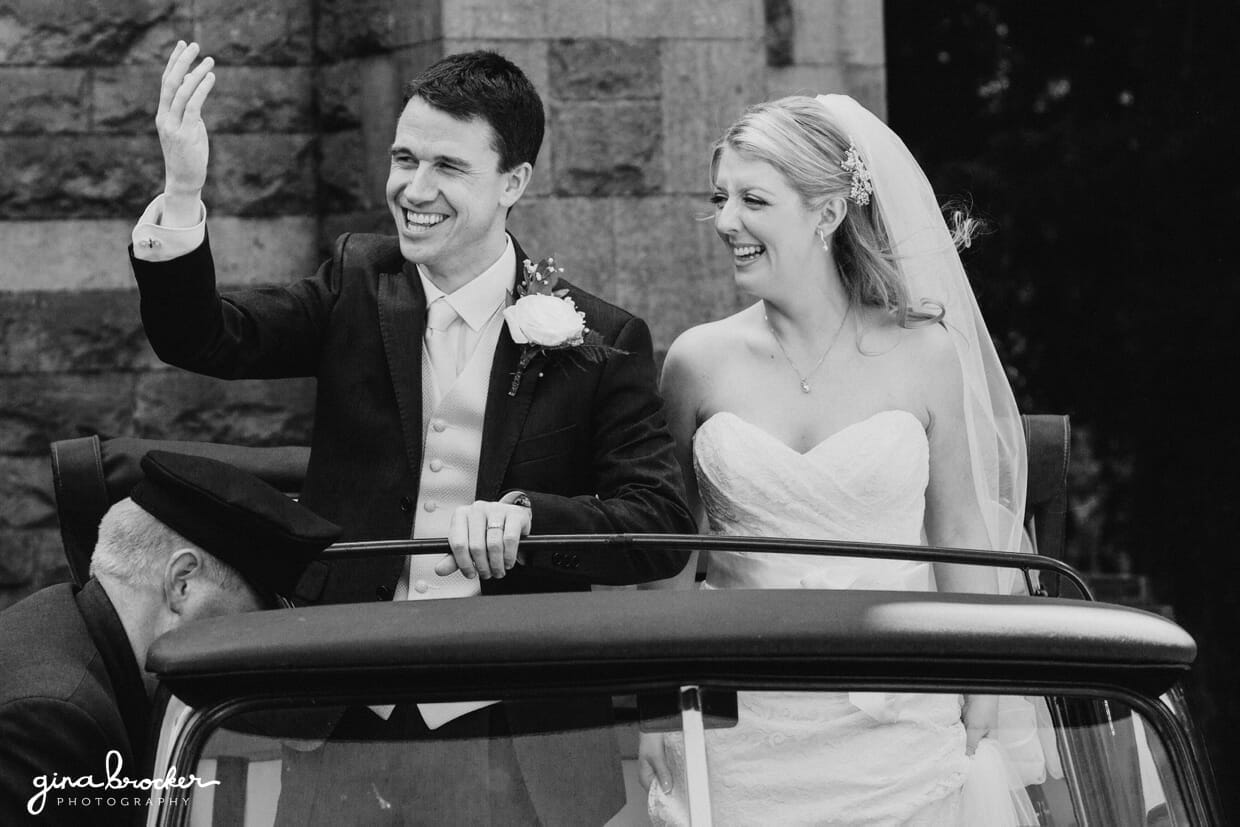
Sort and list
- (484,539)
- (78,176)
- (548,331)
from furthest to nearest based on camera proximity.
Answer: (78,176) < (548,331) < (484,539)

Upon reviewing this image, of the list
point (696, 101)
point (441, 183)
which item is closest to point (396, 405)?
point (441, 183)

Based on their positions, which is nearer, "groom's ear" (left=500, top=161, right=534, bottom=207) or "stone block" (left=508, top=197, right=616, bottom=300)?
"groom's ear" (left=500, top=161, right=534, bottom=207)

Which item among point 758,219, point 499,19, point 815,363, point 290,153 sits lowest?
point 815,363

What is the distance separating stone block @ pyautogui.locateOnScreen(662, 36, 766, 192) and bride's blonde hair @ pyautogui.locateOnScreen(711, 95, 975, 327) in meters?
2.06

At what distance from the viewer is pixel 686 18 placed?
6.07 m

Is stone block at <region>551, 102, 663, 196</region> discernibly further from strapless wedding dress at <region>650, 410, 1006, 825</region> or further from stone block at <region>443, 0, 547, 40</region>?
strapless wedding dress at <region>650, 410, 1006, 825</region>

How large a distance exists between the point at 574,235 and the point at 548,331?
9.57ft

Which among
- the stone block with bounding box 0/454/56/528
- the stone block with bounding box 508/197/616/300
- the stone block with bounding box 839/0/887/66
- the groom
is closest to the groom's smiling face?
the groom

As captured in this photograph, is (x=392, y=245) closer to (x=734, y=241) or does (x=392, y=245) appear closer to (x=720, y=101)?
(x=734, y=241)

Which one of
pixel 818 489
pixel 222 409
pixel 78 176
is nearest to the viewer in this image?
pixel 818 489

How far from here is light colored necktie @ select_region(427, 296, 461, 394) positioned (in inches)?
128

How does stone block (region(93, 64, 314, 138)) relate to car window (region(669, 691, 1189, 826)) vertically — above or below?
above

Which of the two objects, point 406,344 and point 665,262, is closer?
point 406,344

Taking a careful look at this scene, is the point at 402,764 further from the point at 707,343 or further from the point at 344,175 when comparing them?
the point at 344,175
